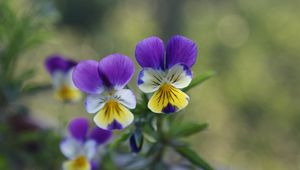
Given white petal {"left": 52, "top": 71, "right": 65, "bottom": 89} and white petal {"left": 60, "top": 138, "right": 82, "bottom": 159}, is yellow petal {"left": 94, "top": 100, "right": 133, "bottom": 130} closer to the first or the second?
white petal {"left": 60, "top": 138, "right": 82, "bottom": 159}

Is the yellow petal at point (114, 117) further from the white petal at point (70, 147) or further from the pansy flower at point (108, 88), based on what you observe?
the white petal at point (70, 147)

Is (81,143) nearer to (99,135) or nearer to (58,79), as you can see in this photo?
(99,135)

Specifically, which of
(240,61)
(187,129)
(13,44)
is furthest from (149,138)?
(240,61)

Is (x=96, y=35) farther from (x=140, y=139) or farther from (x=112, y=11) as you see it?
(x=140, y=139)

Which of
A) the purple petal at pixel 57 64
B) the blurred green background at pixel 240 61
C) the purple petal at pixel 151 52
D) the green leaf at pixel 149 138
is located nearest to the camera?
the purple petal at pixel 151 52

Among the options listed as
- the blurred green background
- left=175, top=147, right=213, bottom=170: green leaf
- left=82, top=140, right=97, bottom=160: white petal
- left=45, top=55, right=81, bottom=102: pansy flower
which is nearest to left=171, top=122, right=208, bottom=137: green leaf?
left=175, top=147, right=213, bottom=170: green leaf

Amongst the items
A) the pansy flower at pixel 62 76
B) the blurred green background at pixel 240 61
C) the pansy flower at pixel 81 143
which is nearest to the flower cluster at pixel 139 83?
the pansy flower at pixel 81 143
